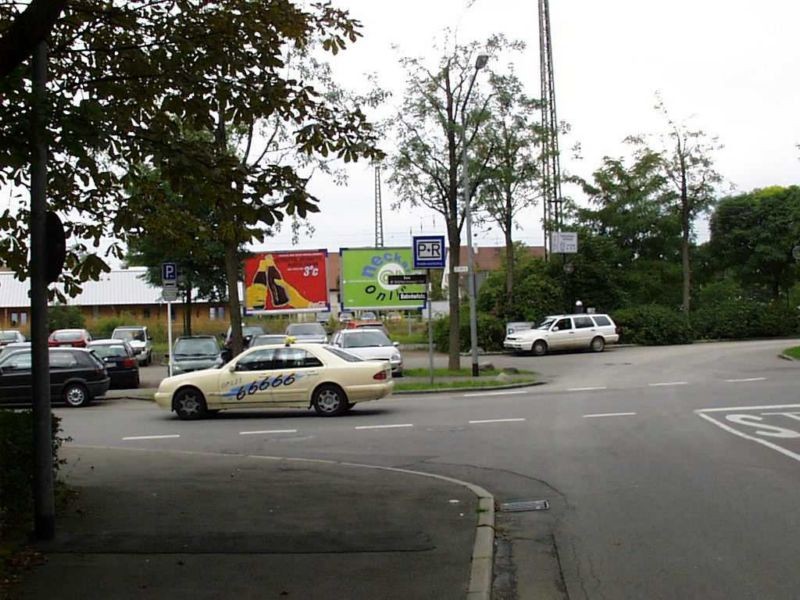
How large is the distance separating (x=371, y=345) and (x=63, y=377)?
915cm

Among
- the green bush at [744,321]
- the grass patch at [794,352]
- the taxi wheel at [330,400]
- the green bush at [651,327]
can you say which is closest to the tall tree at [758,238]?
the green bush at [744,321]

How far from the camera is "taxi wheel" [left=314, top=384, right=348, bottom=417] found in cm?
1653

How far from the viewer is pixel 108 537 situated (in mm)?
6934

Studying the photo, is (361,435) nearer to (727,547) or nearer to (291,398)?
(291,398)

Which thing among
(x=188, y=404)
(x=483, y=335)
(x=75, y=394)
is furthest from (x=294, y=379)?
(x=483, y=335)

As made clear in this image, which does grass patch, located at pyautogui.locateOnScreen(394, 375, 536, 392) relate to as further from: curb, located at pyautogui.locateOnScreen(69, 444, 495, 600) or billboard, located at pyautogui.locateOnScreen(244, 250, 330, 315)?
billboard, located at pyautogui.locateOnScreen(244, 250, 330, 315)

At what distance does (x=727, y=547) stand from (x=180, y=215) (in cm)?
688

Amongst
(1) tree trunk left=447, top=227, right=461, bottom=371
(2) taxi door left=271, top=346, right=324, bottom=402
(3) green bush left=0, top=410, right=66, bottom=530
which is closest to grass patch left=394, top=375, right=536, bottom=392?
(1) tree trunk left=447, top=227, right=461, bottom=371

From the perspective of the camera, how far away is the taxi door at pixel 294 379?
16453mm

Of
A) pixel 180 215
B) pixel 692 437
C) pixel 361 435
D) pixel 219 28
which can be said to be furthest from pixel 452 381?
pixel 219 28

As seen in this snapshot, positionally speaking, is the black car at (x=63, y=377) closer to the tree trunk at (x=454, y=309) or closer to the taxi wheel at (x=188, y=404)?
the taxi wheel at (x=188, y=404)

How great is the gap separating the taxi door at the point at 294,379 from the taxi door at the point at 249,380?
14 centimetres

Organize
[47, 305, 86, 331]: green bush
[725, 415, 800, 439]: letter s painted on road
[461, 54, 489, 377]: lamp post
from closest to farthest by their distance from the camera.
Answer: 1. [725, 415, 800, 439]: letter s painted on road
2. [461, 54, 489, 377]: lamp post
3. [47, 305, 86, 331]: green bush

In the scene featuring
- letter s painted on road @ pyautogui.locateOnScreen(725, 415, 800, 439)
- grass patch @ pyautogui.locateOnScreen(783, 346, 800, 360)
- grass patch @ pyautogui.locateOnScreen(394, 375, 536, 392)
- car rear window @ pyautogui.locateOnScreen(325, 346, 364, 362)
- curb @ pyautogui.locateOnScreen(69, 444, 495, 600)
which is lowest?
letter s painted on road @ pyautogui.locateOnScreen(725, 415, 800, 439)
